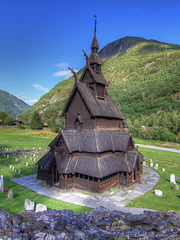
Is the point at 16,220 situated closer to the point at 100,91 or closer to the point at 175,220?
the point at 175,220

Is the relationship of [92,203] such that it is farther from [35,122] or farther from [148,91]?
[148,91]

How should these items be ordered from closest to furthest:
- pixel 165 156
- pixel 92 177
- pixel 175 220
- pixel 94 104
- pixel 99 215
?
1. pixel 175 220
2. pixel 99 215
3. pixel 92 177
4. pixel 94 104
5. pixel 165 156

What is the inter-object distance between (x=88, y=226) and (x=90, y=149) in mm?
12425

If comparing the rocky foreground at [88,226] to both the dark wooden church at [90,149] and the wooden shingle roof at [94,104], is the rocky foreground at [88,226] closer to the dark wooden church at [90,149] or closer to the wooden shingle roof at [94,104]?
the dark wooden church at [90,149]

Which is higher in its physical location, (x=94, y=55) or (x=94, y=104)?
(x=94, y=55)

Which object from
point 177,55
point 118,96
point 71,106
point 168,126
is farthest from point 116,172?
point 177,55

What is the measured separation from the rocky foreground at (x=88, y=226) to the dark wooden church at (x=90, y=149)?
31.9ft

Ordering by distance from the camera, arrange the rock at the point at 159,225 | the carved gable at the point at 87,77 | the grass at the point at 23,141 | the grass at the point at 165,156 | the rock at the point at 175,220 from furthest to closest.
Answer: the grass at the point at 23,141 → the grass at the point at 165,156 → the carved gable at the point at 87,77 → the rock at the point at 175,220 → the rock at the point at 159,225

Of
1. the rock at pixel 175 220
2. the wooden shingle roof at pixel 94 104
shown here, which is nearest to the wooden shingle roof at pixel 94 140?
the wooden shingle roof at pixel 94 104

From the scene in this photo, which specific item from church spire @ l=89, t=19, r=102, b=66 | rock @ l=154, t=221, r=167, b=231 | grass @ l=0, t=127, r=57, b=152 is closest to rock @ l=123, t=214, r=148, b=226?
rock @ l=154, t=221, r=167, b=231

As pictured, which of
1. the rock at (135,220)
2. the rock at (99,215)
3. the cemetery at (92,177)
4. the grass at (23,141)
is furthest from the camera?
the grass at (23,141)

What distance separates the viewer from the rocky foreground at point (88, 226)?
5680 millimetres

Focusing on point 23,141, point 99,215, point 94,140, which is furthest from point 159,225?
point 23,141

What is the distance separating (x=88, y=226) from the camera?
6.85 meters
